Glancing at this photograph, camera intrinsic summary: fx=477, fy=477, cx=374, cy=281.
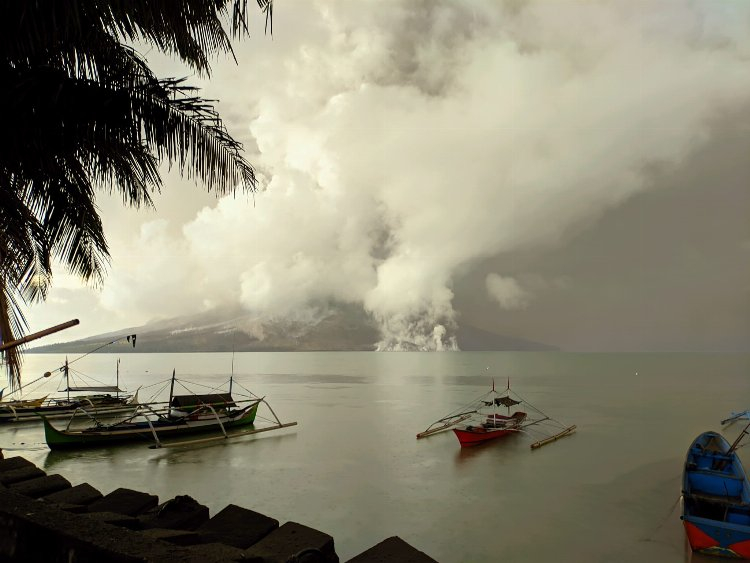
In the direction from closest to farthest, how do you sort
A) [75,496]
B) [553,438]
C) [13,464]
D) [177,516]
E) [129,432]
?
[177,516], [75,496], [13,464], [129,432], [553,438]

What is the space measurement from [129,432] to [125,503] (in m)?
21.2

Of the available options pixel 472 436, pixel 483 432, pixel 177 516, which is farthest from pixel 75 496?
pixel 483 432

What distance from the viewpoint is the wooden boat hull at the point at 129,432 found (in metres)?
24.2

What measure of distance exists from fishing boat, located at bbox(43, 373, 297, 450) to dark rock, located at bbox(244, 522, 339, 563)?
21.3m

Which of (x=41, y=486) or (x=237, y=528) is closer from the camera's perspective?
(x=237, y=528)

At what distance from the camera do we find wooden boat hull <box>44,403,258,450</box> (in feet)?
79.3

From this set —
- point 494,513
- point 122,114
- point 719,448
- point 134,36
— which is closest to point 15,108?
point 122,114

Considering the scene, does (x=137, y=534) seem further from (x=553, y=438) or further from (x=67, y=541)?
(x=553, y=438)

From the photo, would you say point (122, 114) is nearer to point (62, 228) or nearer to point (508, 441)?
point (62, 228)

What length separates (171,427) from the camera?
26.9 m

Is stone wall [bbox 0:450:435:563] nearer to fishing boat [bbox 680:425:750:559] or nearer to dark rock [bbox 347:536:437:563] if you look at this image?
dark rock [bbox 347:536:437:563]

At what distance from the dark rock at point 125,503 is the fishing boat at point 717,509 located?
471 inches

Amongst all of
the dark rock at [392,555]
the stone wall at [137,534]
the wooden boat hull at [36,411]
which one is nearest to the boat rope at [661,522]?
the dark rock at [392,555]

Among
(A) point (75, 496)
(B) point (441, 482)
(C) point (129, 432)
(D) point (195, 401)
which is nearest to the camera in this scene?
(A) point (75, 496)
